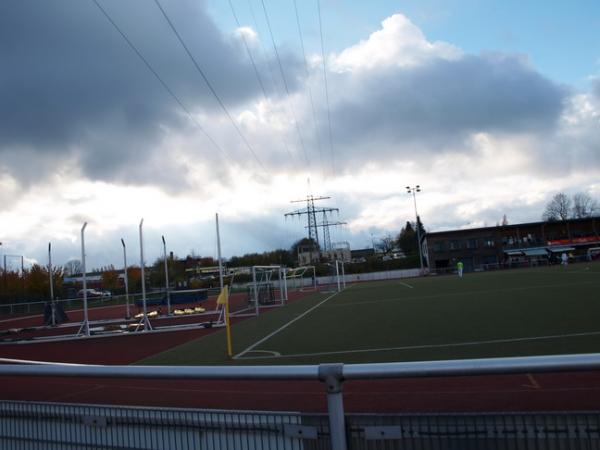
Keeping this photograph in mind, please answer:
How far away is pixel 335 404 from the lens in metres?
2.45

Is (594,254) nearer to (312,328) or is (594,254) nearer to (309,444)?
(312,328)

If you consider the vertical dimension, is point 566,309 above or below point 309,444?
below

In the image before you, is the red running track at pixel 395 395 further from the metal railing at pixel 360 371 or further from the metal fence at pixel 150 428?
the metal railing at pixel 360 371

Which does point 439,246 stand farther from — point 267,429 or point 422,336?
point 267,429

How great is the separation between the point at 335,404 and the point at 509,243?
307ft

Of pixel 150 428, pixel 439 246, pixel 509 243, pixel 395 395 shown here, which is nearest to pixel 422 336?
pixel 395 395

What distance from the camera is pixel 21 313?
155 feet

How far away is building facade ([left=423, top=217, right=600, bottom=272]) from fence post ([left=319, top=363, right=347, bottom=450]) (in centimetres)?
8624

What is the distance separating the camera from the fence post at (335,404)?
243cm

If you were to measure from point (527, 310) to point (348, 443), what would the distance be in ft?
59.2

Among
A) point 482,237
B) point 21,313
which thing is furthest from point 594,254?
point 21,313

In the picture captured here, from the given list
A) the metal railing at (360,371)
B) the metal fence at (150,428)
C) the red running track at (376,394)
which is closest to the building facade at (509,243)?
the red running track at (376,394)

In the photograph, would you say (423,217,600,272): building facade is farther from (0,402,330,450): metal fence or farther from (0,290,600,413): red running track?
(0,402,330,450): metal fence

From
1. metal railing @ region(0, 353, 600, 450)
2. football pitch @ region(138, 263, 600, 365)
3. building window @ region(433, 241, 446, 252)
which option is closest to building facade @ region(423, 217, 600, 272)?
building window @ region(433, 241, 446, 252)
